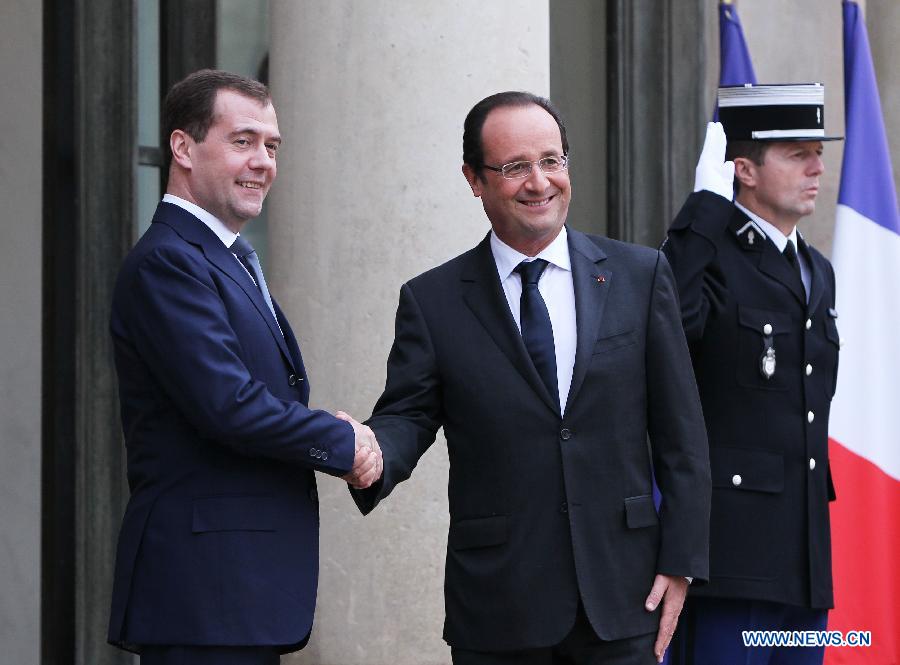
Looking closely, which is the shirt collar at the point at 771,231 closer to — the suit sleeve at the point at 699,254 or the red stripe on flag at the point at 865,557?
the suit sleeve at the point at 699,254

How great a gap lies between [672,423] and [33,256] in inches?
109

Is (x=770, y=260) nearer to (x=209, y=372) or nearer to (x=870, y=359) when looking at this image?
(x=870, y=359)

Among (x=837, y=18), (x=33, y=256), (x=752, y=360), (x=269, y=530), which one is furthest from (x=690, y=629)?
(x=837, y=18)

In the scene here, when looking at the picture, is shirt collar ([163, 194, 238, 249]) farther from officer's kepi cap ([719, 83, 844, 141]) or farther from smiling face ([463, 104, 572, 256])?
officer's kepi cap ([719, 83, 844, 141])

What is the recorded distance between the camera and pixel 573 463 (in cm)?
352

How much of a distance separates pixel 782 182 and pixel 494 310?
144 cm

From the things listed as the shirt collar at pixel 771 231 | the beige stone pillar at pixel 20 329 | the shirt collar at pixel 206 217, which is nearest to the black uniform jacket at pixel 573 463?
the shirt collar at pixel 206 217

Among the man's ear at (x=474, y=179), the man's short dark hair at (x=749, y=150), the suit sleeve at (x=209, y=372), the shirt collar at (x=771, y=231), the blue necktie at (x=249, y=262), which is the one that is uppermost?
the man's short dark hair at (x=749, y=150)

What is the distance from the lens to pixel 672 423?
141 inches

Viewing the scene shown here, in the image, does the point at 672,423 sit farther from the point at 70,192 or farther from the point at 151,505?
the point at 70,192

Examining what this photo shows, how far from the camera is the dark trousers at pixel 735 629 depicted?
14.7 ft

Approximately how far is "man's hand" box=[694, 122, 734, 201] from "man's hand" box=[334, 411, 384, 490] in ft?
4.82

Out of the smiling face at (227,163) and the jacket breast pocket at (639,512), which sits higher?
the smiling face at (227,163)

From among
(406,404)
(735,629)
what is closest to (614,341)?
(406,404)
